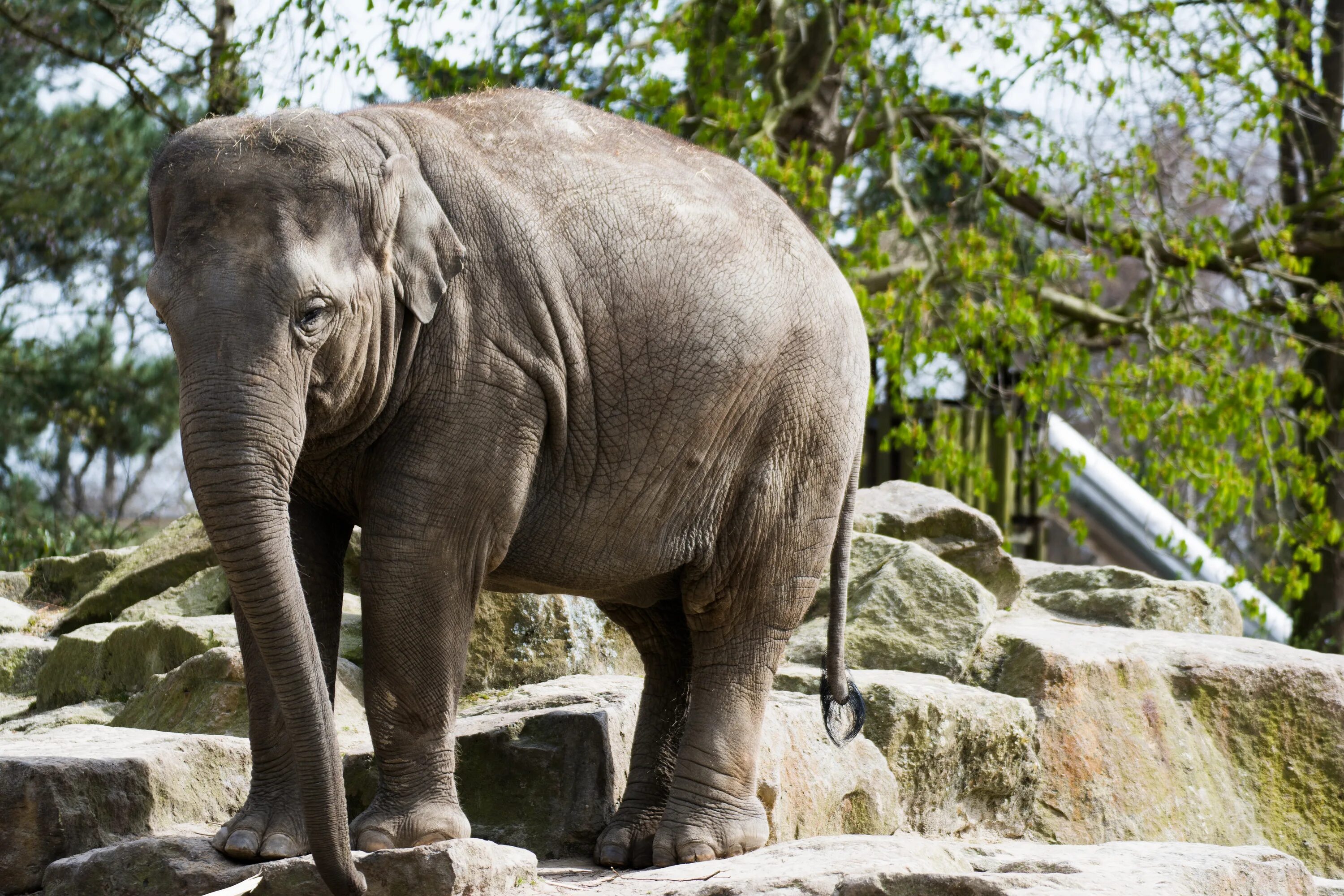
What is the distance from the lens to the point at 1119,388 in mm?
10734

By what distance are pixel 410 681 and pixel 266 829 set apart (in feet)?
1.63

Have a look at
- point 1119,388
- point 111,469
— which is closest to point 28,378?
point 111,469

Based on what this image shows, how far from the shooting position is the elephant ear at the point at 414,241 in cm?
368

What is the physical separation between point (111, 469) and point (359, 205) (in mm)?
15960

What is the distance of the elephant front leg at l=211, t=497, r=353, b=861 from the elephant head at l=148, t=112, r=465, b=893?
0.26 meters

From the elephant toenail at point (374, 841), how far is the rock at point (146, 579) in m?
3.97

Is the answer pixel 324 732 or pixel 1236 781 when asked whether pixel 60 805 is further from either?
pixel 1236 781

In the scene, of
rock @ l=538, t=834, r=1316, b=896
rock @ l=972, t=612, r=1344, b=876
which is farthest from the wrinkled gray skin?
rock @ l=972, t=612, r=1344, b=876

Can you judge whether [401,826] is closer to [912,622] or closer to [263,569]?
[263,569]

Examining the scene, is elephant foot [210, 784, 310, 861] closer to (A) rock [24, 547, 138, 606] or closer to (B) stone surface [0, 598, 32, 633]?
(B) stone surface [0, 598, 32, 633]

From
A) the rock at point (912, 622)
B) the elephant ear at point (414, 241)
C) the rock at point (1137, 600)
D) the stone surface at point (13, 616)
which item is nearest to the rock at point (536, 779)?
the elephant ear at point (414, 241)

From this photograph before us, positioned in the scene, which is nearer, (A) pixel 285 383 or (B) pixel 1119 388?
(A) pixel 285 383

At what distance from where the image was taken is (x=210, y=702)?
5453 millimetres

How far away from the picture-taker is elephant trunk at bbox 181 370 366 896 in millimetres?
3289
